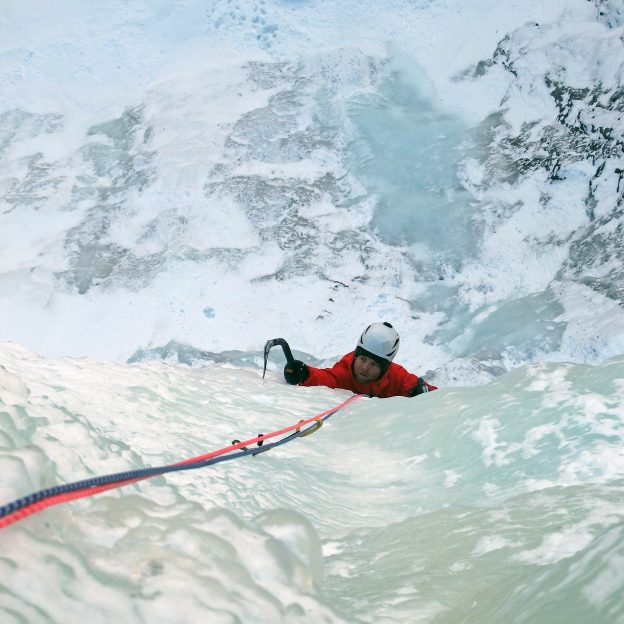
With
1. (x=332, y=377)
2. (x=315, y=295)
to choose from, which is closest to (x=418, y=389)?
(x=332, y=377)

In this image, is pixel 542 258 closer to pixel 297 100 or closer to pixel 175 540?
pixel 297 100

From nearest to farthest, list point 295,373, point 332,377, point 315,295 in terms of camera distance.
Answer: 1. point 295,373
2. point 332,377
3. point 315,295

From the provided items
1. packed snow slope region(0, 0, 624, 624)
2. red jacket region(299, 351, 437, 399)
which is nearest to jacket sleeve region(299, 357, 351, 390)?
red jacket region(299, 351, 437, 399)

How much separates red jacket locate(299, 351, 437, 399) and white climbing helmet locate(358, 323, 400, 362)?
203 millimetres

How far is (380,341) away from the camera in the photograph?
4594 mm

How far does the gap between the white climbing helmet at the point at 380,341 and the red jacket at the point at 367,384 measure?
20cm

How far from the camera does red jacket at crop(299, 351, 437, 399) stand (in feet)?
15.9

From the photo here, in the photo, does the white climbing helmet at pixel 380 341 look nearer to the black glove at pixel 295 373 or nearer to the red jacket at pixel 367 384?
the red jacket at pixel 367 384

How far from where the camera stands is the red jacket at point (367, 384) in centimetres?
486

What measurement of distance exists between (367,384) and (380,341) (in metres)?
0.40

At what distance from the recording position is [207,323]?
10.5 m

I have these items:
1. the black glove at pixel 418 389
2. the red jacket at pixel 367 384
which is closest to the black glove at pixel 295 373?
the red jacket at pixel 367 384

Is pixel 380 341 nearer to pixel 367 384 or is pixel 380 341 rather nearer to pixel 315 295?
pixel 367 384

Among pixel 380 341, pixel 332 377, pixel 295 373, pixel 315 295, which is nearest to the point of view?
pixel 380 341
